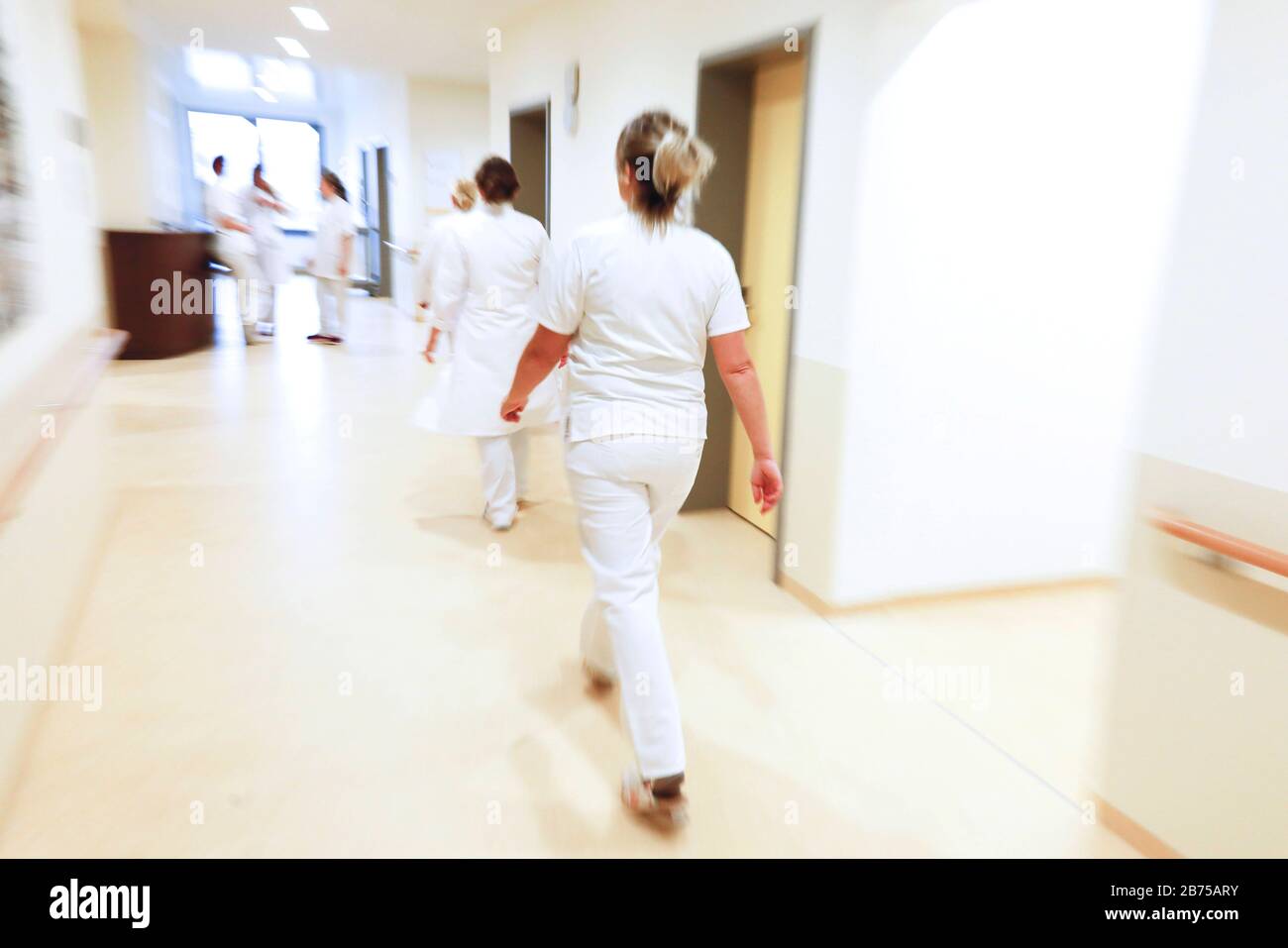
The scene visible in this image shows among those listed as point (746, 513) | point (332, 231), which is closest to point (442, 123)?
point (332, 231)

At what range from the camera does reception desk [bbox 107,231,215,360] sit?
280 inches

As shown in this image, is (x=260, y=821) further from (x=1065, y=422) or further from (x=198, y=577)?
(x=1065, y=422)

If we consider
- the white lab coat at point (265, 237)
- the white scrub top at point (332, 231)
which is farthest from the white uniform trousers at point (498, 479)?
the white lab coat at point (265, 237)

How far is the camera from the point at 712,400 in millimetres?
4125

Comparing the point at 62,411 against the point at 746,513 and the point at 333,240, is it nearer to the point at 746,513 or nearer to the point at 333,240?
the point at 746,513

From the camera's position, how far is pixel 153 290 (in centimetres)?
721

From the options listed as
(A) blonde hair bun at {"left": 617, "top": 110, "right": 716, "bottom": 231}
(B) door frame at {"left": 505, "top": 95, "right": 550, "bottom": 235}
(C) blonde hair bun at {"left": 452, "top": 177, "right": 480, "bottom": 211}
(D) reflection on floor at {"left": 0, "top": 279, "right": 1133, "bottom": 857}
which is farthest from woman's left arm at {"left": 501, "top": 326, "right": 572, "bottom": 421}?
(B) door frame at {"left": 505, "top": 95, "right": 550, "bottom": 235}

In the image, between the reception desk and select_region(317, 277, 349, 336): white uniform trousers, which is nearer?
the reception desk

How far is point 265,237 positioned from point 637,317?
24.6ft

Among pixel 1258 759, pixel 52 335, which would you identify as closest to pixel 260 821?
pixel 52 335

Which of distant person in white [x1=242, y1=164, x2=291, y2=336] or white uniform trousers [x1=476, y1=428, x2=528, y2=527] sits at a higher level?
distant person in white [x1=242, y1=164, x2=291, y2=336]

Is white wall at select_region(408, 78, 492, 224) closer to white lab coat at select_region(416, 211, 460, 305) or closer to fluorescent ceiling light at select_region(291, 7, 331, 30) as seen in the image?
fluorescent ceiling light at select_region(291, 7, 331, 30)

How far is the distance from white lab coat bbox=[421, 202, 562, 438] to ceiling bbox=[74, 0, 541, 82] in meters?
3.01
